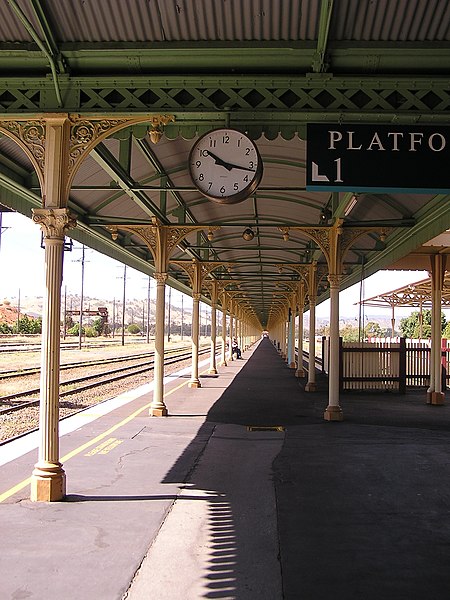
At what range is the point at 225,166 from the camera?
Result: 19.9 ft

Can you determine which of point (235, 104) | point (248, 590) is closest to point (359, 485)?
point (248, 590)

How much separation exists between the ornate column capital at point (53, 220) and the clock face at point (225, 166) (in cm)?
186

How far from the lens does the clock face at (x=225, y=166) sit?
5969 mm

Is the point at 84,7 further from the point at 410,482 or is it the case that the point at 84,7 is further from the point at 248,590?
the point at 410,482

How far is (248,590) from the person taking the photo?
4.65 metres

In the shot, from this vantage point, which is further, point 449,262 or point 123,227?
point 449,262

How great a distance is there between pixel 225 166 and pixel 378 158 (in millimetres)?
1474

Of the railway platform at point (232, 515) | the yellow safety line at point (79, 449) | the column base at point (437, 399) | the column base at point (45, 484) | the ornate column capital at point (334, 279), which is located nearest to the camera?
the railway platform at point (232, 515)

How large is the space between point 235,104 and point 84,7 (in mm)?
1693

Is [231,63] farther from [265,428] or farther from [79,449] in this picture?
[265,428]

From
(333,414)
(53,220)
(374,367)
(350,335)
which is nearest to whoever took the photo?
(53,220)

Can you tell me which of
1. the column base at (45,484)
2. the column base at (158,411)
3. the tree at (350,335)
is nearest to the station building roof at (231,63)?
the column base at (45,484)

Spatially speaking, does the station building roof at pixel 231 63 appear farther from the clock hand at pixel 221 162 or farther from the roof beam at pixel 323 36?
the clock hand at pixel 221 162

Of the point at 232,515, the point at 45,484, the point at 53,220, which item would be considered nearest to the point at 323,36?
the point at 53,220
